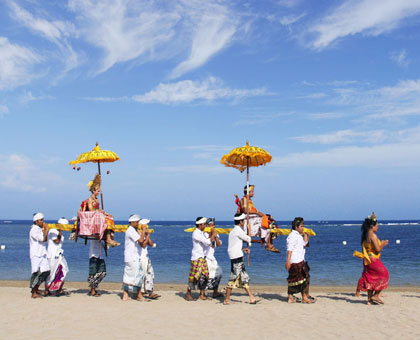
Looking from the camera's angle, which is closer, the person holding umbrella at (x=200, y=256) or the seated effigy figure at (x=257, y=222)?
the person holding umbrella at (x=200, y=256)

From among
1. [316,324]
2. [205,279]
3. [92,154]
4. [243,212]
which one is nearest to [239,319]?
[316,324]

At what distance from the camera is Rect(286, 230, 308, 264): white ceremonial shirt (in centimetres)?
894

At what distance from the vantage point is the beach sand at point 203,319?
21.6ft

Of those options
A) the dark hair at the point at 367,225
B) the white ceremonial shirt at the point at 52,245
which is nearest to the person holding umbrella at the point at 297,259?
the dark hair at the point at 367,225

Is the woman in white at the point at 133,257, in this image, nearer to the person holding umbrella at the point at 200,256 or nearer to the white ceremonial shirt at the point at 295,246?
the person holding umbrella at the point at 200,256

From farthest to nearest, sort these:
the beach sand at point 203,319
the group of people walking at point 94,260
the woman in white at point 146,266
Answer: the woman in white at point 146,266
the group of people walking at point 94,260
the beach sand at point 203,319

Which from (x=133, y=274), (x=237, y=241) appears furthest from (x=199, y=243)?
(x=133, y=274)

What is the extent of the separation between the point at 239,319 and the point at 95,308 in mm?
3038

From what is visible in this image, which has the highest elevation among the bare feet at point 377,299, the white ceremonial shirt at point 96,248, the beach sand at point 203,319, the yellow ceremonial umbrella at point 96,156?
the yellow ceremonial umbrella at point 96,156

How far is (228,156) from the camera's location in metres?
10.3

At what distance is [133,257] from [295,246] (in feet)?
11.8

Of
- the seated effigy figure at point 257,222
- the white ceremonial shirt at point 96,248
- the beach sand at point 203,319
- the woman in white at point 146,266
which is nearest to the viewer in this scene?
the beach sand at point 203,319

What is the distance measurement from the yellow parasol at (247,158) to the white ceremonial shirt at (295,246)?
1.01 m

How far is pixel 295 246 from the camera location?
29.5 ft
